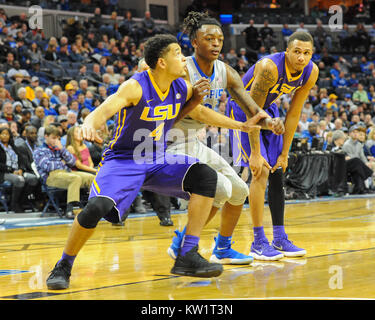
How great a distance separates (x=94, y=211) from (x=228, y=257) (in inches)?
52.1

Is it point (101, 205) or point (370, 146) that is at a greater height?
point (101, 205)

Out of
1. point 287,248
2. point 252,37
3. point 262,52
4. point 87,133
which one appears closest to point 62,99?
point 287,248

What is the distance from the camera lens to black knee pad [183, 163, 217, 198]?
3828mm

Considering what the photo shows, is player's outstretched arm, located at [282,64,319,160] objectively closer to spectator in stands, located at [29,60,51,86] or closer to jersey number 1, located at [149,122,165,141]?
jersey number 1, located at [149,122,165,141]

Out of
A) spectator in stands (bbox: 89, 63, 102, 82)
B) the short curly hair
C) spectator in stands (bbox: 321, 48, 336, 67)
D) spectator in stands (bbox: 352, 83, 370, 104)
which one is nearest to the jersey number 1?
the short curly hair

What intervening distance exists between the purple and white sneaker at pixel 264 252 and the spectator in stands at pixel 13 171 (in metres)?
5.39

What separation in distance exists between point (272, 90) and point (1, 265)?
2538mm

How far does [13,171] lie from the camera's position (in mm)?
9477

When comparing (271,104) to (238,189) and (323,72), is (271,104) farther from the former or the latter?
(323,72)

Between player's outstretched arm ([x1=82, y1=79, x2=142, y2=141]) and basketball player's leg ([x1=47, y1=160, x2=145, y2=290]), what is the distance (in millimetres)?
381

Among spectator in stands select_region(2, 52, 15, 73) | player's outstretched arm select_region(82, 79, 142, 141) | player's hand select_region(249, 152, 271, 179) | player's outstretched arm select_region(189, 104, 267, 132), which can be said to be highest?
spectator in stands select_region(2, 52, 15, 73)

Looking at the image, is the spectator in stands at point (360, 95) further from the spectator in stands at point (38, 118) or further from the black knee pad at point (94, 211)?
the black knee pad at point (94, 211)

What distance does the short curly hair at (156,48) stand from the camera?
12.9 ft
